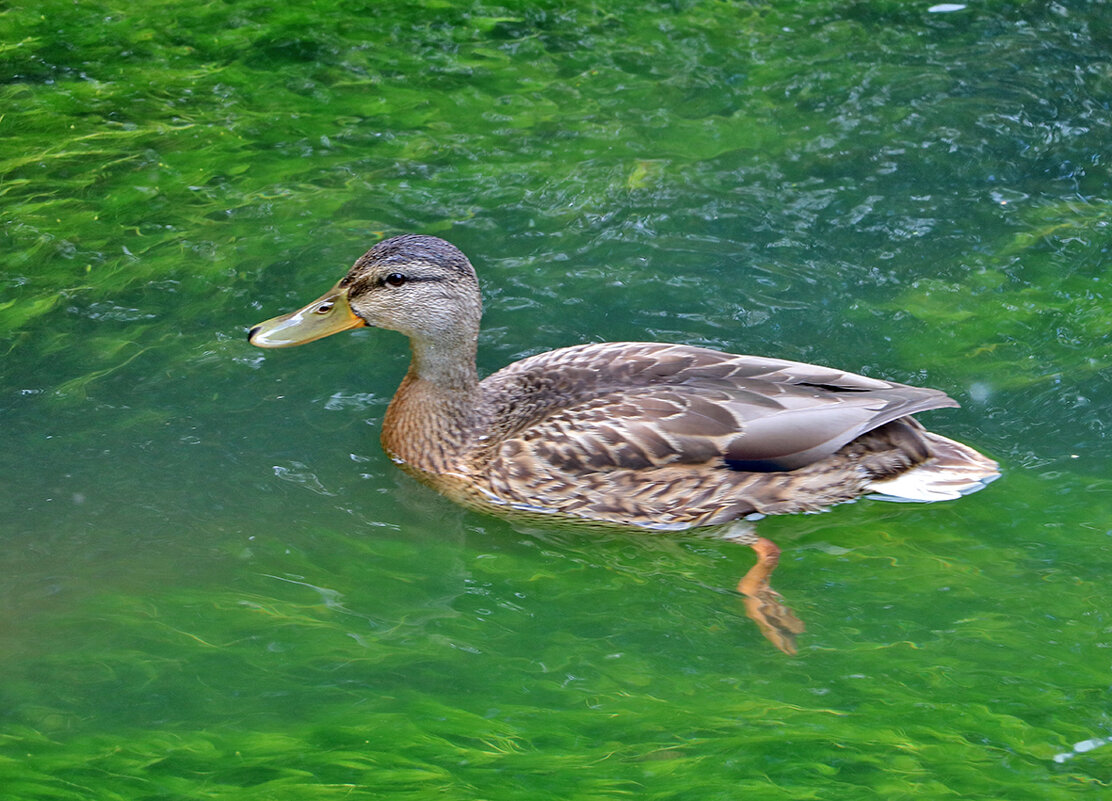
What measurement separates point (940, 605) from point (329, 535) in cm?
263

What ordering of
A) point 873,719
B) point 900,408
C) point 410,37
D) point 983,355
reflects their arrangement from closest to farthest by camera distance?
point 873,719
point 900,408
point 983,355
point 410,37

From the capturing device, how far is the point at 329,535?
5.54 meters

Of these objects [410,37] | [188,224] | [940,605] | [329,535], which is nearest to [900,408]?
[940,605]

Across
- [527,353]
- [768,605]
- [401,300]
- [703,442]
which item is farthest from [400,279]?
[768,605]

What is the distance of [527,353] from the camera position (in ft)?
22.1

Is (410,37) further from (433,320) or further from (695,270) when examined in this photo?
(433,320)

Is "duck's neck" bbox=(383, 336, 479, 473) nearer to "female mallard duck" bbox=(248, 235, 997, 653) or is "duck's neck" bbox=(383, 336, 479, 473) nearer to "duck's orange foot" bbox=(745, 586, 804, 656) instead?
"female mallard duck" bbox=(248, 235, 997, 653)

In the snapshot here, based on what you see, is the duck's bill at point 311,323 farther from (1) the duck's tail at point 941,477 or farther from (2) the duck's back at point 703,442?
(1) the duck's tail at point 941,477

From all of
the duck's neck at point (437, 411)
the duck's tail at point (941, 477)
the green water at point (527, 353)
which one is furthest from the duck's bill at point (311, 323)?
the duck's tail at point (941, 477)

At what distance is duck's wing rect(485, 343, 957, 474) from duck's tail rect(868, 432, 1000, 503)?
11.7 inches

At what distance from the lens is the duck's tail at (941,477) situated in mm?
5730

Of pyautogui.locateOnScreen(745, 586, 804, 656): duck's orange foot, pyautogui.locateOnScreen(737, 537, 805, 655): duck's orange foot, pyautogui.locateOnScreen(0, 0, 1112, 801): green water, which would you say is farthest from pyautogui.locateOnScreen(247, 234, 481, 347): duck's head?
pyautogui.locateOnScreen(745, 586, 804, 656): duck's orange foot

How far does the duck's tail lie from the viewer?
5730 millimetres

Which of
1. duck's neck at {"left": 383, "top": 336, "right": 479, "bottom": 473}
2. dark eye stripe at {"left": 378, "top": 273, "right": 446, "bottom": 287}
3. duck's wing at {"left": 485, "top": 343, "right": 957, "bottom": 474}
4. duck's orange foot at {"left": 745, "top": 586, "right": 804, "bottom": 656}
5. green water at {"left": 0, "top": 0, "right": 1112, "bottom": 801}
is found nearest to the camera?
green water at {"left": 0, "top": 0, "right": 1112, "bottom": 801}
